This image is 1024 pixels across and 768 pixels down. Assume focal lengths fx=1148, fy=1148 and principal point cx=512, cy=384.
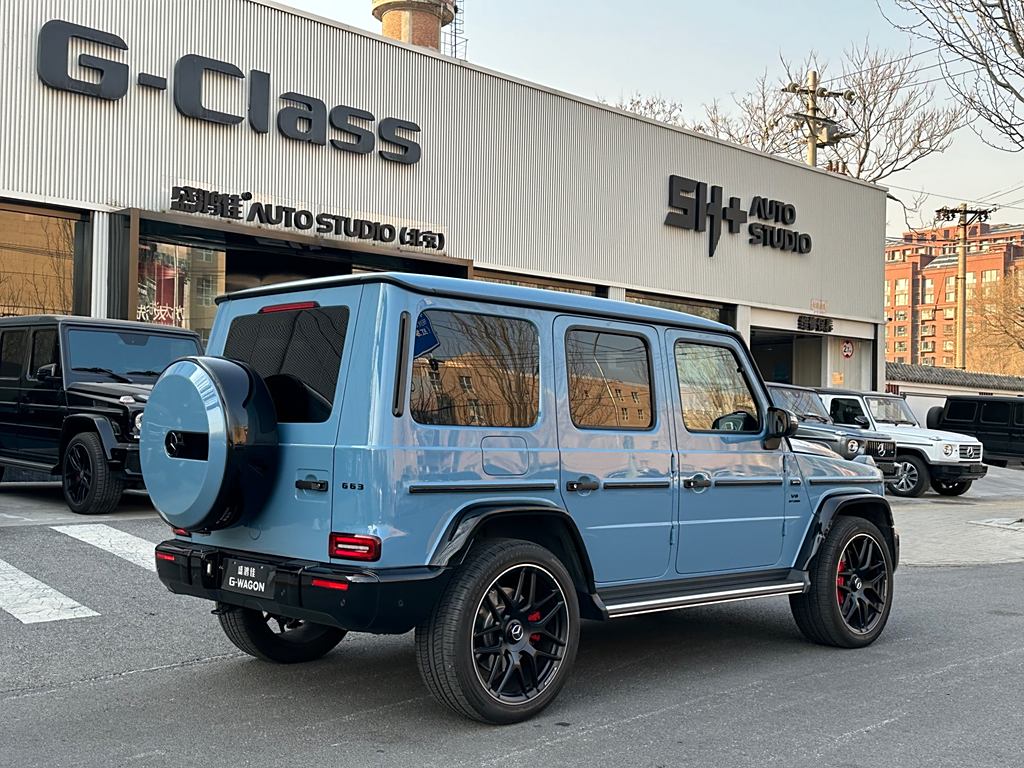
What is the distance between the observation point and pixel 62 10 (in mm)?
17250

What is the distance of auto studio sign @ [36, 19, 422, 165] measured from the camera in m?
17.2

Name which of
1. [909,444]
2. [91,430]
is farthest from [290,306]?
[909,444]

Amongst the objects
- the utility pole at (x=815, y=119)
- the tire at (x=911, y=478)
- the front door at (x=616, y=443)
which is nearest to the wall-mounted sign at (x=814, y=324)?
the utility pole at (x=815, y=119)

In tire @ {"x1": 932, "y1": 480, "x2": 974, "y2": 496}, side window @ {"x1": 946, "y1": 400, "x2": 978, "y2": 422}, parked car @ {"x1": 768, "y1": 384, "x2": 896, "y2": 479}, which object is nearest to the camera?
parked car @ {"x1": 768, "y1": 384, "x2": 896, "y2": 479}

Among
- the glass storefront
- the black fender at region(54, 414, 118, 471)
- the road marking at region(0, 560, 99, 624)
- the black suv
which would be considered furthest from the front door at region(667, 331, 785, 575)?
the glass storefront

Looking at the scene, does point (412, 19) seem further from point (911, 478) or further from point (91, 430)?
point (91, 430)

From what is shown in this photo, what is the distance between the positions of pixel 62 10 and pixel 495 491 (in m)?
15.0

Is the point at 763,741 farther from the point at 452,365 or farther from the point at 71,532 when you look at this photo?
the point at 71,532

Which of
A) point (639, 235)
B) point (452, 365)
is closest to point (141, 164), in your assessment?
point (639, 235)

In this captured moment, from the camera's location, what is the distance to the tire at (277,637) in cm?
623

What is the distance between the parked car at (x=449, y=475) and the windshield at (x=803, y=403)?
41.3 feet

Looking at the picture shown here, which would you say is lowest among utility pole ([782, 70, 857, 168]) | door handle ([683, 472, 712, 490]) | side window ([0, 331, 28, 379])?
door handle ([683, 472, 712, 490])

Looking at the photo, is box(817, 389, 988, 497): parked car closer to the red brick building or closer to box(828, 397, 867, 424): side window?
box(828, 397, 867, 424): side window

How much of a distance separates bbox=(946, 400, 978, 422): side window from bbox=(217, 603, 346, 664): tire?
24.6 m
